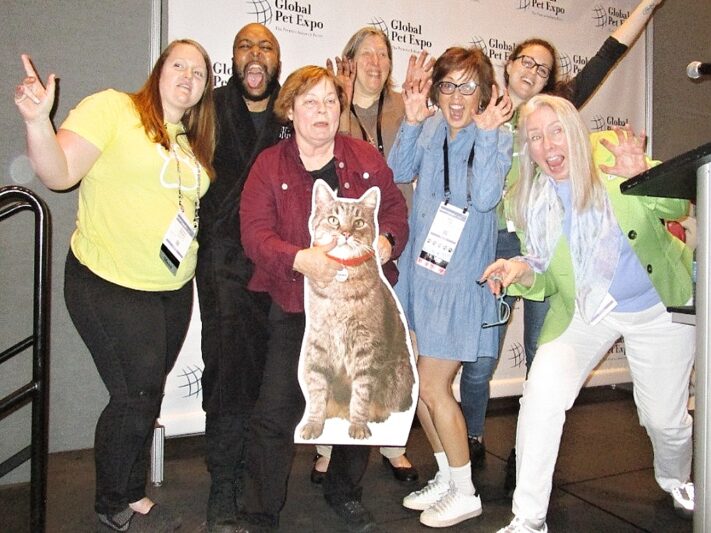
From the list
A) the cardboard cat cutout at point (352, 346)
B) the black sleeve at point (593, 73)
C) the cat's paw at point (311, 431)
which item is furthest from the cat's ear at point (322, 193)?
the black sleeve at point (593, 73)

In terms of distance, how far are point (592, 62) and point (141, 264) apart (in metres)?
2.54

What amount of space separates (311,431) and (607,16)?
13.4 ft

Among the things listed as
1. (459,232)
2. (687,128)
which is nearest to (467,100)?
(459,232)

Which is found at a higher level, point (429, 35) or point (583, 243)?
point (429, 35)

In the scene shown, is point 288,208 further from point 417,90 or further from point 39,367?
point 39,367

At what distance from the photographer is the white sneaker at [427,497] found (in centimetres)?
246

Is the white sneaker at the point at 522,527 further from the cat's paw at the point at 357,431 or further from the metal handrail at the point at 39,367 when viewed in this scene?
the metal handrail at the point at 39,367

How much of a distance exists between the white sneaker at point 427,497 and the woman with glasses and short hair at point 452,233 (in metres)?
0.09

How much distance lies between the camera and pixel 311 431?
199 cm

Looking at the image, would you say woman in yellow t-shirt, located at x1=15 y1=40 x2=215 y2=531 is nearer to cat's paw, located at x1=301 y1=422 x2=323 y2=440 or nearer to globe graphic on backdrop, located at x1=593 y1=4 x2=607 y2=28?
cat's paw, located at x1=301 y1=422 x2=323 y2=440

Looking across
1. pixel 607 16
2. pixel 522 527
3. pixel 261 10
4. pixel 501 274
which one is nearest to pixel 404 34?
pixel 261 10

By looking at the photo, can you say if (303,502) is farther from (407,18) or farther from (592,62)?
(407,18)

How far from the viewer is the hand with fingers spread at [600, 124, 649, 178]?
200 cm

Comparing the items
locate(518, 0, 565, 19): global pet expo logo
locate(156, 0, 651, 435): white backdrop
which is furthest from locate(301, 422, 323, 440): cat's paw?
locate(518, 0, 565, 19): global pet expo logo
